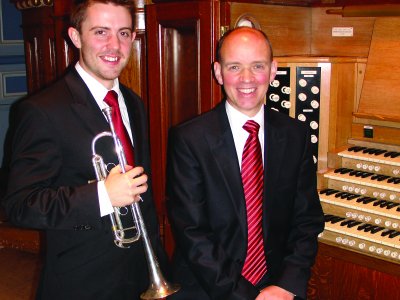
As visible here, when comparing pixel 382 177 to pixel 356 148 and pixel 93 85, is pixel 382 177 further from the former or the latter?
pixel 93 85

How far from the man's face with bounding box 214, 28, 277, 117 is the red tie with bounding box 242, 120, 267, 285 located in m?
0.14

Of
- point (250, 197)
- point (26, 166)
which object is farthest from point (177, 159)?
point (26, 166)

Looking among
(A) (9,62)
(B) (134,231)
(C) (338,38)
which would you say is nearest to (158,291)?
(B) (134,231)

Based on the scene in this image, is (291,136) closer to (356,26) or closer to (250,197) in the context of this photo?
(250,197)

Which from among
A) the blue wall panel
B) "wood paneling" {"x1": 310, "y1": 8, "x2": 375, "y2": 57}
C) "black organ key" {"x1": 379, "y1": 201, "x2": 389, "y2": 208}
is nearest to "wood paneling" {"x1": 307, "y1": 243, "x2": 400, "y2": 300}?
"black organ key" {"x1": 379, "y1": 201, "x2": 389, "y2": 208}

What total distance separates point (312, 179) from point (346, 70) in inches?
56.0

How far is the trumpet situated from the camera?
7.30ft

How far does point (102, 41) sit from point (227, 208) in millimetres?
922

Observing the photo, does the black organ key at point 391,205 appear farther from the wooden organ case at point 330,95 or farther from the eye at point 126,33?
the eye at point 126,33

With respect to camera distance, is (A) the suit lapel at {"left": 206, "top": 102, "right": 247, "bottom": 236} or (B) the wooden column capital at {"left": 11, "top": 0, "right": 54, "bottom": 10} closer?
(A) the suit lapel at {"left": 206, "top": 102, "right": 247, "bottom": 236}

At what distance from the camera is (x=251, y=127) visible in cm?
262

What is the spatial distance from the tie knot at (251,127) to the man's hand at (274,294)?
725 mm

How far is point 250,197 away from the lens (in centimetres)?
260

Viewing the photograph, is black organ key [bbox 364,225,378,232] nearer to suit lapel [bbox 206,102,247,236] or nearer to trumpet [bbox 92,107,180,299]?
suit lapel [bbox 206,102,247,236]
